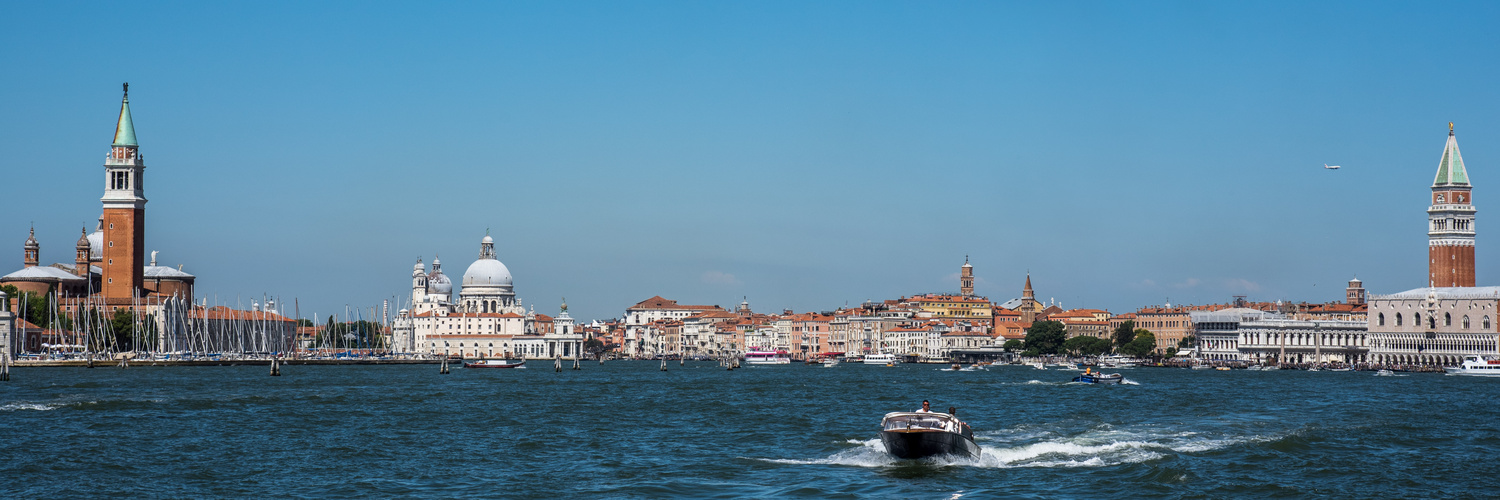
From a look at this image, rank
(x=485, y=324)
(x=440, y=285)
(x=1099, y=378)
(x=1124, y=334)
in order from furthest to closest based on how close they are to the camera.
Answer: (x=440, y=285) → (x=485, y=324) → (x=1124, y=334) → (x=1099, y=378)

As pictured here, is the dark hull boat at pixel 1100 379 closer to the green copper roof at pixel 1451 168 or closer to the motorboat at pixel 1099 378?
the motorboat at pixel 1099 378

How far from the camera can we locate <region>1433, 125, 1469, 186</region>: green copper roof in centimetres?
9681

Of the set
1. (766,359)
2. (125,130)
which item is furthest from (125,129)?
(766,359)

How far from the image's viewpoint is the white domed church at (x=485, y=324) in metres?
136

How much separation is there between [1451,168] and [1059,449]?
81142mm

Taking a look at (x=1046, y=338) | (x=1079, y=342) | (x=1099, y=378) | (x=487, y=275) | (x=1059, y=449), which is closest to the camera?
(x=1059, y=449)

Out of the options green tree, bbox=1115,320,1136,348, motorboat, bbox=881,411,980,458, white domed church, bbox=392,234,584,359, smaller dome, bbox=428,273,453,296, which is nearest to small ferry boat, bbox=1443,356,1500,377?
green tree, bbox=1115,320,1136,348

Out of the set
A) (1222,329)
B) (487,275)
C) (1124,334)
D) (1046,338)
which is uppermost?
(487,275)

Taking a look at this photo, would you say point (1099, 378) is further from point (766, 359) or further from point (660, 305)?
point (660, 305)

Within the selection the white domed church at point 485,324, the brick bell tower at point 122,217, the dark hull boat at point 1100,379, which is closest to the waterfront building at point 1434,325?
the dark hull boat at point 1100,379

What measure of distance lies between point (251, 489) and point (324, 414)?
14741 millimetres

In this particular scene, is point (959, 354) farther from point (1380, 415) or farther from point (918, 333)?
point (1380, 415)

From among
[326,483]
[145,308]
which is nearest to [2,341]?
[145,308]

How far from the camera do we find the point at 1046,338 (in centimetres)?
11544
